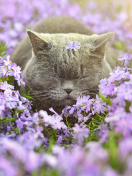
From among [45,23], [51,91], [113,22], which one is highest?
[113,22]

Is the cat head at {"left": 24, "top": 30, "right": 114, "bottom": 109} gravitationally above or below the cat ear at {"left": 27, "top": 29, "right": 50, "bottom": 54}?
below

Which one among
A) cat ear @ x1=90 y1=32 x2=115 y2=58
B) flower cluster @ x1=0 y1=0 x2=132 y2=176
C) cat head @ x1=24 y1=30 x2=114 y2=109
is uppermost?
cat ear @ x1=90 y1=32 x2=115 y2=58

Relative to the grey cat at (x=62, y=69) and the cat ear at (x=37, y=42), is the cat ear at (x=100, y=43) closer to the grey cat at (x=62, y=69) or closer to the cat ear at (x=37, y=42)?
the grey cat at (x=62, y=69)

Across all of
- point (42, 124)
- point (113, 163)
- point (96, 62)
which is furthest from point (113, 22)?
point (113, 163)

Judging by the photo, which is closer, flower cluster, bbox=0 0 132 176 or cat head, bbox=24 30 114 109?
flower cluster, bbox=0 0 132 176

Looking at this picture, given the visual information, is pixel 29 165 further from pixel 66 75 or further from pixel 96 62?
pixel 96 62

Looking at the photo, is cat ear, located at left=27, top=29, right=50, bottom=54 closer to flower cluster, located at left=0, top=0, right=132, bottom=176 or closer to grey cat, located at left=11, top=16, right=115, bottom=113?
grey cat, located at left=11, top=16, right=115, bottom=113

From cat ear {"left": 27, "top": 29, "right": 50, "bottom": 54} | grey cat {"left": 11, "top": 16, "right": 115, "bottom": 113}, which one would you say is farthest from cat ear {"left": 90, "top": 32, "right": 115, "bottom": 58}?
cat ear {"left": 27, "top": 29, "right": 50, "bottom": 54}

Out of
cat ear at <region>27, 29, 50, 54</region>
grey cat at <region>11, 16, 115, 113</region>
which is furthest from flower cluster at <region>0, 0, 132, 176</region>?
cat ear at <region>27, 29, 50, 54</region>
